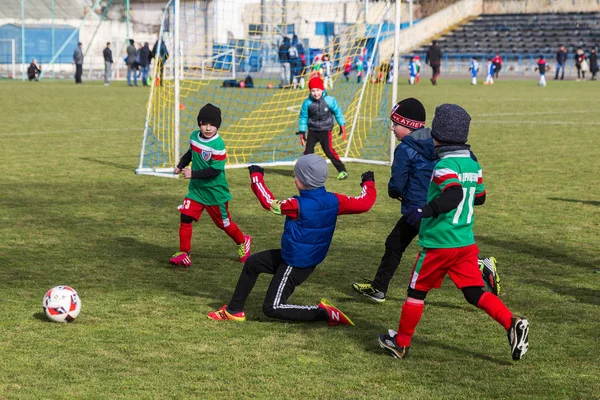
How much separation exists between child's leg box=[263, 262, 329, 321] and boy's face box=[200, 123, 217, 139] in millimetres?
2245

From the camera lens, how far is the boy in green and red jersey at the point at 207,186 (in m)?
8.11

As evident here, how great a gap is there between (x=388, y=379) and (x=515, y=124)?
18654 mm

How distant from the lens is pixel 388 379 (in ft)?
17.1

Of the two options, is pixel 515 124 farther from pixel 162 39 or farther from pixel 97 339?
pixel 97 339

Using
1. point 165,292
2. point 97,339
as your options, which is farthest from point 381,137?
point 97,339

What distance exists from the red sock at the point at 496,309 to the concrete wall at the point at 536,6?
6132cm

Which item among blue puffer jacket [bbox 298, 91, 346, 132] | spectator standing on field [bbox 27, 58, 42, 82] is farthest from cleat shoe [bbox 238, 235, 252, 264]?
spectator standing on field [bbox 27, 58, 42, 82]

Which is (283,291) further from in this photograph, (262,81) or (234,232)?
(262,81)

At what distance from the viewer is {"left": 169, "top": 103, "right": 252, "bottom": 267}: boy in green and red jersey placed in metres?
8.11

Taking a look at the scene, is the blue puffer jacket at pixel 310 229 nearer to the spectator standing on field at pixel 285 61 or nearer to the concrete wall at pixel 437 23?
the spectator standing on field at pixel 285 61

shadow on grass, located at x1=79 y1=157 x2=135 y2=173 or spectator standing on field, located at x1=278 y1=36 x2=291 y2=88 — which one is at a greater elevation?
spectator standing on field, located at x1=278 y1=36 x2=291 y2=88

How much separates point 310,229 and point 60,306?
1.76 meters

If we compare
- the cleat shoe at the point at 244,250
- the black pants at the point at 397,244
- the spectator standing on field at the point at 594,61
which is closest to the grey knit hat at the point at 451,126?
the black pants at the point at 397,244

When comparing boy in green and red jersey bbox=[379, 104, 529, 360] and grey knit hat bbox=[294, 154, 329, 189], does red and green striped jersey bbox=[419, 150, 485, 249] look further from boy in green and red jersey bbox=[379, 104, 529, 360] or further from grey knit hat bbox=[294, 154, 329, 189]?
grey knit hat bbox=[294, 154, 329, 189]
